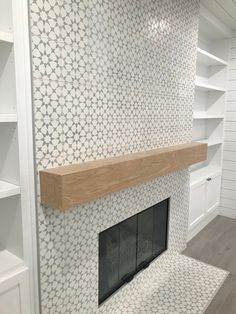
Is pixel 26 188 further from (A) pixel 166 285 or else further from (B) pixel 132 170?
(A) pixel 166 285

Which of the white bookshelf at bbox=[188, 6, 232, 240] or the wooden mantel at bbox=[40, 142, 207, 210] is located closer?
the wooden mantel at bbox=[40, 142, 207, 210]

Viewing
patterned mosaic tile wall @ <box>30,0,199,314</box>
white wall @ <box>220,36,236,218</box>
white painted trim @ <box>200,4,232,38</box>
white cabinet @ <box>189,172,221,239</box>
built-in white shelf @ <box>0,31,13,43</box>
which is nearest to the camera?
built-in white shelf @ <box>0,31,13,43</box>

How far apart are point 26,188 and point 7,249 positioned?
1.28ft

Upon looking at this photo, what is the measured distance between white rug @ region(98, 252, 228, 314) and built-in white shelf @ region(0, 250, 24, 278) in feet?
2.78

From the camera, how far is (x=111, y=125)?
1703mm

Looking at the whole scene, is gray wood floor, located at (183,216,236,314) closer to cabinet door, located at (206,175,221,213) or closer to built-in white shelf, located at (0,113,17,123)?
cabinet door, located at (206,175,221,213)

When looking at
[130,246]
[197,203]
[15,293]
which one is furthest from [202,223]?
[15,293]

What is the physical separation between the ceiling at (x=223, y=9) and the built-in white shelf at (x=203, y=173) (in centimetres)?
181

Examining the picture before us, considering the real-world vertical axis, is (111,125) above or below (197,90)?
below

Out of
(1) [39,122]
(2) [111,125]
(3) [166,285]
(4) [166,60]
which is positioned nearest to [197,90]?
(4) [166,60]

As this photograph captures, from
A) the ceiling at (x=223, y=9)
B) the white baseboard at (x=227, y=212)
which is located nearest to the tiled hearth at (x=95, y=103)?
the ceiling at (x=223, y=9)

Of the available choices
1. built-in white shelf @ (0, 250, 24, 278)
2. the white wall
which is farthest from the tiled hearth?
the white wall

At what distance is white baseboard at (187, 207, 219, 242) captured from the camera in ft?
10.5

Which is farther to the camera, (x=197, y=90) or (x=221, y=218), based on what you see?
(x=221, y=218)
